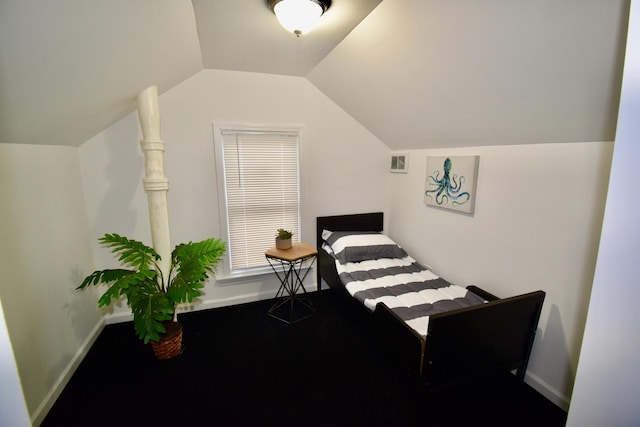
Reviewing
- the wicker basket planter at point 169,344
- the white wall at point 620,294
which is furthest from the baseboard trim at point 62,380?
the white wall at point 620,294

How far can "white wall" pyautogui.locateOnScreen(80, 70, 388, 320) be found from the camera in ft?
8.16

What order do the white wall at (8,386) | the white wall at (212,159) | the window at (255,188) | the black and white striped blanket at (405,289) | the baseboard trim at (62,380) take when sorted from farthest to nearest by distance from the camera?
the window at (255,188), the white wall at (212,159), the black and white striped blanket at (405,289), the baseboard trim at (62,380), the white wall at (8,386)

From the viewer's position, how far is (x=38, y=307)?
1.77m

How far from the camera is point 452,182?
8.21ft

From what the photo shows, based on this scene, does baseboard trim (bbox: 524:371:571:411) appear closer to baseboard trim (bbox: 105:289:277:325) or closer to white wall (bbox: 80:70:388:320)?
white wall (bbox: 80:70:388:320)

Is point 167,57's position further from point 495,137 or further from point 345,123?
point 495,137

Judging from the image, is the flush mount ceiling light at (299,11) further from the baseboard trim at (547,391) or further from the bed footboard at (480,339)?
the baseboard trim at (547,391)

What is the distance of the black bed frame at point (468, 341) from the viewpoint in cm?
152

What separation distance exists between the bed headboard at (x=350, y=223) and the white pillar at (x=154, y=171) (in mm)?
1570

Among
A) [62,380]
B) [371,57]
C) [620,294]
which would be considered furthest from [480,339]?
[62,380]

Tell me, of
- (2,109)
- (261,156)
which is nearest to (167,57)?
(2,109)

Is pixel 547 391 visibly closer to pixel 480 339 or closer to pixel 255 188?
pixel 480 339

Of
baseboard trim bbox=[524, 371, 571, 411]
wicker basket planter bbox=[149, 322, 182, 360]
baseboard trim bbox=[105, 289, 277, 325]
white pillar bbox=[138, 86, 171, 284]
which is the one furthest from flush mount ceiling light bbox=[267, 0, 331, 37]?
baseboard trim bbox=[524, 371, 571, 411]

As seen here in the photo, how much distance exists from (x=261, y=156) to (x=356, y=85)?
3.82ft
